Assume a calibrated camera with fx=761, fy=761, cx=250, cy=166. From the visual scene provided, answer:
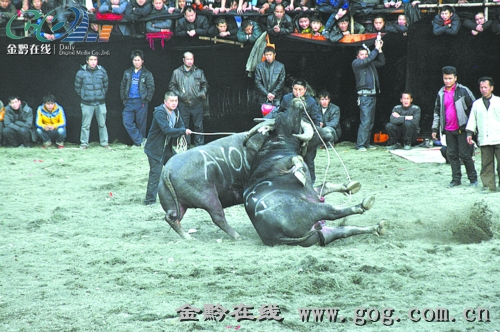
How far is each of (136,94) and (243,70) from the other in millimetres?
2307

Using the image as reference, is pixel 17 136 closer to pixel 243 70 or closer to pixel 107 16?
pixel 107 16

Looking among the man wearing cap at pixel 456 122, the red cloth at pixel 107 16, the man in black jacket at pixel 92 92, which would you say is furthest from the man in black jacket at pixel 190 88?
the man wearing cap at pixel 456 122

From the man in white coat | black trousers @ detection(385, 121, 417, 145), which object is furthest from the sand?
black trousers @ detection(385, 121, 417, 145)

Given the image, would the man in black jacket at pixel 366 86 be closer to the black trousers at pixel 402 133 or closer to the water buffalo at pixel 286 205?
the black trousers at pixel 402 133

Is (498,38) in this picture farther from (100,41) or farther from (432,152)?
(100,41)

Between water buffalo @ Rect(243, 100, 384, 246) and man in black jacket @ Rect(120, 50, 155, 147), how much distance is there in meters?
8.15

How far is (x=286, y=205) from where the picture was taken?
7.41 metres

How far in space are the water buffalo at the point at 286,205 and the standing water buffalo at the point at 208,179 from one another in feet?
0.76

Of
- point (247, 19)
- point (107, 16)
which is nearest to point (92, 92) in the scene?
point (107, 16)

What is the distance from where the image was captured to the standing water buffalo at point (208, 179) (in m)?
8.11

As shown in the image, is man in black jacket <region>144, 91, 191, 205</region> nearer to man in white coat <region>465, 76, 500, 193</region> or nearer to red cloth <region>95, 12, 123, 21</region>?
man in white coat <region>465, 76, 500, 193</region>

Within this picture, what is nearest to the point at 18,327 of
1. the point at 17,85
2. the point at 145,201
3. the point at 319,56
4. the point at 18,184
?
the point at 145,201

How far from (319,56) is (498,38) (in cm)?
353

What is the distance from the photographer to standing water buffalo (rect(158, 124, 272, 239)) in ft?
26.6
